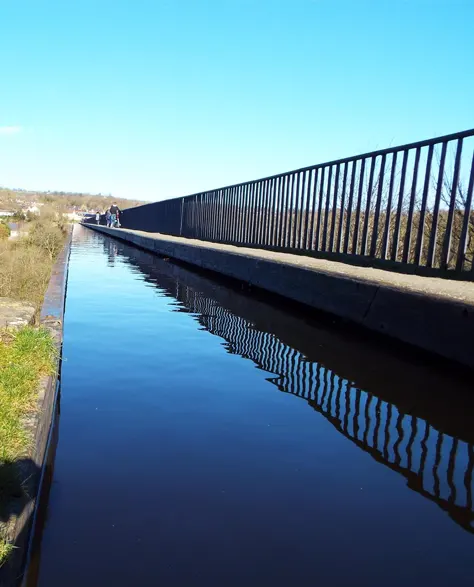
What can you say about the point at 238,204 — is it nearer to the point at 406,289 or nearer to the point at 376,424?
the point at 406,289

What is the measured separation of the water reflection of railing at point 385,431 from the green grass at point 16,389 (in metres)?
1.69

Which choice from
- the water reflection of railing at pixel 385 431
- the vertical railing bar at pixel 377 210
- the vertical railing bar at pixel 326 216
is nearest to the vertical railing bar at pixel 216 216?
the vertical railing bar at pixel 326 216

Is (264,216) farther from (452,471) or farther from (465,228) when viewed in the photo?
(452,471)

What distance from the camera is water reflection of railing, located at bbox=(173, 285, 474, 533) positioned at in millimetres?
2512

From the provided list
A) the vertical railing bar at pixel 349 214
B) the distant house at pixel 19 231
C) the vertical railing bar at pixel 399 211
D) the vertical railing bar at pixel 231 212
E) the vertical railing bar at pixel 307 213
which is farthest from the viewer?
the distant house at pixel 19 231

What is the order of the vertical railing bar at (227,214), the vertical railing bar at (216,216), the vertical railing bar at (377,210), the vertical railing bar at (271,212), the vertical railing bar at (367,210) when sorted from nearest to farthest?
the vertical railing bar at (377,210)
the vertical railing bar at (367,210)
the vertical railing bar at (271,212)
the vertical railing bar at (227,214)
the vertical railing bar at (216,216)

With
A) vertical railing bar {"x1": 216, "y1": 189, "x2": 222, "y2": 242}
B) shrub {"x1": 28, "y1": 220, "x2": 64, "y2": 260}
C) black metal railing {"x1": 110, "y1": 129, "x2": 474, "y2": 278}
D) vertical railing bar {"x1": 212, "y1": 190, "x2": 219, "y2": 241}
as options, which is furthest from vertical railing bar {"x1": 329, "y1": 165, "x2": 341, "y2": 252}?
vertical railing bar {"x1": 212, "y1": 190, "x2": 219, "y2": 241}

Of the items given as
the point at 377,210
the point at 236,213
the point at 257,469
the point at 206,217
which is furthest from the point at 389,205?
the point at 206,217

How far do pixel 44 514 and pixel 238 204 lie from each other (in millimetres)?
12783

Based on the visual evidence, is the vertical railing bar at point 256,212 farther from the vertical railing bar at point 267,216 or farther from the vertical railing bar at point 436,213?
the vertical railing bar at point 436,213

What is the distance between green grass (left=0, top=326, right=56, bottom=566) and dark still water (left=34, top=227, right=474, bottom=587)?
0.99 feet

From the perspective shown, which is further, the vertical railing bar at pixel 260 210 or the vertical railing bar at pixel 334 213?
the vertical railing bar at pixel 260 210

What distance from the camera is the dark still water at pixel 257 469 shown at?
6.24ft

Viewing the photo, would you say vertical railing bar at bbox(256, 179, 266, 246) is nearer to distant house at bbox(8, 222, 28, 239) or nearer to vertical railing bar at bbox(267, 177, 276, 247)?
vertical railing bar at bbox(267, 177, 276, 247)
